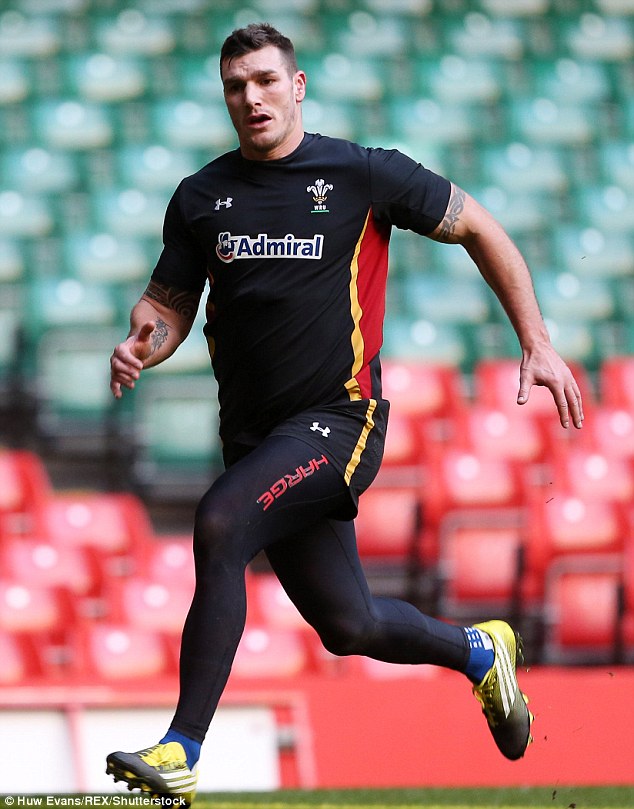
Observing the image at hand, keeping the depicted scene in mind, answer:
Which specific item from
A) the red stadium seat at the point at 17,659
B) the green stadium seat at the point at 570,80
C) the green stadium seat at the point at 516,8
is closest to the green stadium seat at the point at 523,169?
the green stadium seat at the point at 570,80

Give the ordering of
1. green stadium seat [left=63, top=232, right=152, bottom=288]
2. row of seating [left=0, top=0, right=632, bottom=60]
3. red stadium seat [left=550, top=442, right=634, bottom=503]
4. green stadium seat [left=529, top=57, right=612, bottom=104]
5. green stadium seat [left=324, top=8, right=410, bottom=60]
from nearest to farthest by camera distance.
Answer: red stadium seat [left=550, top=442, right=634, bottom=503], green stadium seat [left=63, top=232, right=152, bottom=288], green stadium seat [left=529, top=57, right=612, bottom=104], row of seating [left=0, top=0, right=632, bottom=60], green stadium seat [left=324, top=8, right=410, bottom=60]

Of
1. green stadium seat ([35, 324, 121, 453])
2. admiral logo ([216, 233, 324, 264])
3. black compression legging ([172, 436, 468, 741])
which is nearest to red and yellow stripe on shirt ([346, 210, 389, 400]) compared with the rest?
admiral logo ([216, 233, 324, 264])

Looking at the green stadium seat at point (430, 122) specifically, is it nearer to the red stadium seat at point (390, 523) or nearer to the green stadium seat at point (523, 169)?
the green stadium seat at point (523, 169)

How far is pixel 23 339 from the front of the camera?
9.05 meters

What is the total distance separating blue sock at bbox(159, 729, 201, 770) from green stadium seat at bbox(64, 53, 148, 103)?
8.85 meters

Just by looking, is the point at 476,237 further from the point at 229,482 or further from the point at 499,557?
the point at 499,557

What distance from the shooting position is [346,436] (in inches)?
152

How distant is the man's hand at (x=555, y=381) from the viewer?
12.5 ft

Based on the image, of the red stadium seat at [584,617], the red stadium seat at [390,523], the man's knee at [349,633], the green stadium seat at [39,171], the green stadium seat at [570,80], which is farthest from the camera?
the green stadium seat at [570,80]

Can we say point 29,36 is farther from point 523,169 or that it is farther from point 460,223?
point 460,223

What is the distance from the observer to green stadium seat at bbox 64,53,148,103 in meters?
11.6

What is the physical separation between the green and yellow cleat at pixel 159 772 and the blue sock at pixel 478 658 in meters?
1.11

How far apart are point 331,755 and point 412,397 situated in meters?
3.54

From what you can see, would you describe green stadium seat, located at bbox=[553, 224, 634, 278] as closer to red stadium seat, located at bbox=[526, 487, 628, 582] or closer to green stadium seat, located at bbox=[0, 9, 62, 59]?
red stadium seat, located at bbox=[526, 487, 628, 582]
